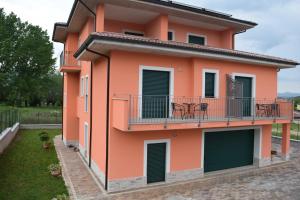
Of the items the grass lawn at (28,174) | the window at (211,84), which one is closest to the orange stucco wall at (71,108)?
the grass lawn at (28,174)

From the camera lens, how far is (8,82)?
56938mm

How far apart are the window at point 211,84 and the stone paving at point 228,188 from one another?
431cm

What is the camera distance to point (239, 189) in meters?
12.4

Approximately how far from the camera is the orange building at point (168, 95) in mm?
11742

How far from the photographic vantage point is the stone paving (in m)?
11.4

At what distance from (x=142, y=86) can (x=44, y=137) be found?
10952 mm

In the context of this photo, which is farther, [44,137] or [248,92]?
[44,137]

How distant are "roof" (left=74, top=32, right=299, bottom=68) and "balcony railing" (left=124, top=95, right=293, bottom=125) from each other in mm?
2129

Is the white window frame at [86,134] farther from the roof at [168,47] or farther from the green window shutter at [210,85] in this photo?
the green window shutter at [210,85]

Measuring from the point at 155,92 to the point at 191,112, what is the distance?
2139 mm

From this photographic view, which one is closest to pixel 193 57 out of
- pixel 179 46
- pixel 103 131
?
pixel 179 46

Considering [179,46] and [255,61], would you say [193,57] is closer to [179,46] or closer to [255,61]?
[179,46]

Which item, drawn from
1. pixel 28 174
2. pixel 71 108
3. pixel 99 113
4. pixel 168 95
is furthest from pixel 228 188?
pixel 71 108

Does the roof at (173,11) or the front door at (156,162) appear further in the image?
the roof at (173,11)
